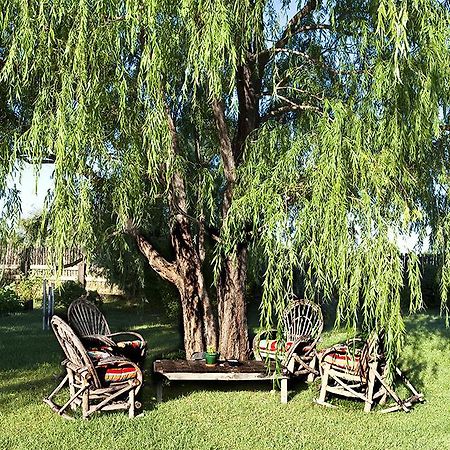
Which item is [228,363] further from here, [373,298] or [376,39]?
[376,39]

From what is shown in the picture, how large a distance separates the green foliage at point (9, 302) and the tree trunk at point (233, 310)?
25.7 feet

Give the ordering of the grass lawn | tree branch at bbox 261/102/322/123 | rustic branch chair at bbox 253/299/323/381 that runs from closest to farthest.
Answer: the grass lawn < tree branch at bbox 261/102/322/123 < rustic branch chair at bbox 253/299/323/381

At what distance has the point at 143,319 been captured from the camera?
12.6 meters

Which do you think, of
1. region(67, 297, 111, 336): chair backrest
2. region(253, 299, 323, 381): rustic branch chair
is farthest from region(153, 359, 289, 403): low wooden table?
region(67, 297, 111, 336): chair backrest

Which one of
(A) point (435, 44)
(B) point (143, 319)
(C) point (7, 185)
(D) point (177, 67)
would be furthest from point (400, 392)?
(B) point (143, 319)

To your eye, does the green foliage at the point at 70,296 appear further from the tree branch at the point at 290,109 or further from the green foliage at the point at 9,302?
the tree branch at the point at 290,109

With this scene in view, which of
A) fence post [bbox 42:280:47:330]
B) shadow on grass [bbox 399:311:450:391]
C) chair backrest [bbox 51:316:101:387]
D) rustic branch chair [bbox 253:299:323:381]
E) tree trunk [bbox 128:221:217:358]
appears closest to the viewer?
chair backrest [bbox 51:316:101:387]

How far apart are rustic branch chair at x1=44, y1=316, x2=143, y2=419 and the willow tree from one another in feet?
2.82

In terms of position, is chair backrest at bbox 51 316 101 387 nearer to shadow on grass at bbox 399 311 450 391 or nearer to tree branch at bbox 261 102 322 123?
tree branch at bbox 261 102 322 123

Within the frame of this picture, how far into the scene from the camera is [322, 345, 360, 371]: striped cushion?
5693mm

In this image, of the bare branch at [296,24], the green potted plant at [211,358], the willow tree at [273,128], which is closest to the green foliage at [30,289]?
the green potted plant at [211,358]

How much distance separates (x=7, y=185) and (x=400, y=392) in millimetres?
4413

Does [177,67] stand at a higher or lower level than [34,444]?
higher

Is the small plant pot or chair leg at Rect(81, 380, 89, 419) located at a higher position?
the small plant pot
